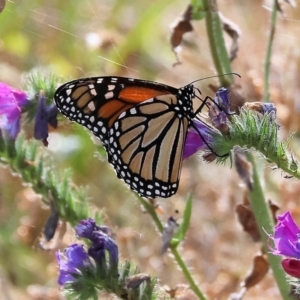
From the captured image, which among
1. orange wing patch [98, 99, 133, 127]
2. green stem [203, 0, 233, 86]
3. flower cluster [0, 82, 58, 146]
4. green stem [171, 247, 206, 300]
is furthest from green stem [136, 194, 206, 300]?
green stem [203, 0, 233, 86]

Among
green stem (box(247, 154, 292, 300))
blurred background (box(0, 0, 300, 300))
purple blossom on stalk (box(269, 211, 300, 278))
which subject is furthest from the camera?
blurred background (box(0, 0, 300, 300))

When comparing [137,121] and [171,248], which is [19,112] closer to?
[137,121]

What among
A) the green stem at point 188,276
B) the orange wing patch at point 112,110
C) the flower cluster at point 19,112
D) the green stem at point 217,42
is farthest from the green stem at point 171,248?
the green stem at point 217,42

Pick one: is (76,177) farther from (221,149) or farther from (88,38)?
(221,149)

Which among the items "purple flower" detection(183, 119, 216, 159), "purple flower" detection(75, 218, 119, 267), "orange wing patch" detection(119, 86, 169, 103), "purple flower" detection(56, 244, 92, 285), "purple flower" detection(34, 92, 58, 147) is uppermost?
"orange wing patch" detection(119, 86, 169, 103)

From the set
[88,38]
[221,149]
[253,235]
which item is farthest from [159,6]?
[221,149]

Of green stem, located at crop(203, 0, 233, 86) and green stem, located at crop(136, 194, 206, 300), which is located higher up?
green stem, located at crop(203, 0, 233, 86)

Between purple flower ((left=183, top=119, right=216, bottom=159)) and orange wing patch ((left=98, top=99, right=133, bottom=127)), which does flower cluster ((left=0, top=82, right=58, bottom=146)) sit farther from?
purple flower ((left=183, top=119, right=216, bottom=159))
